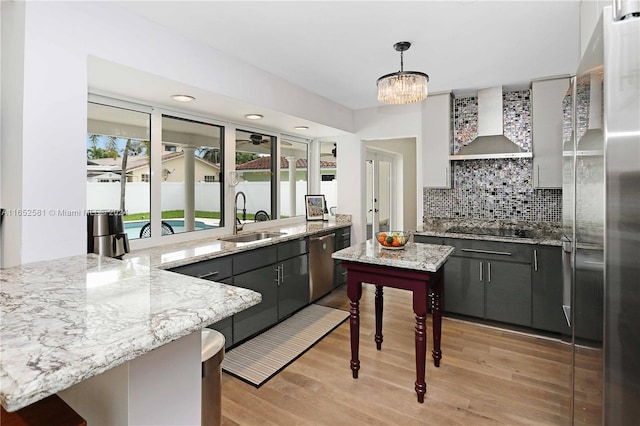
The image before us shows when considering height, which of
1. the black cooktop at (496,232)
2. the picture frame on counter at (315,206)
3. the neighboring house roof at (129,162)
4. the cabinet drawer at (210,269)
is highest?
the neighboring house roof at (129,162)

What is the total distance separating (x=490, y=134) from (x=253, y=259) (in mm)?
2862

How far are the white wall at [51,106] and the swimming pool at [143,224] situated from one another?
97 centimetres

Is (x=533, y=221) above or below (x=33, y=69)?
below

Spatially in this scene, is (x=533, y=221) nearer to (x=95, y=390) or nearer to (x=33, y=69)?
(x=95, y=390)

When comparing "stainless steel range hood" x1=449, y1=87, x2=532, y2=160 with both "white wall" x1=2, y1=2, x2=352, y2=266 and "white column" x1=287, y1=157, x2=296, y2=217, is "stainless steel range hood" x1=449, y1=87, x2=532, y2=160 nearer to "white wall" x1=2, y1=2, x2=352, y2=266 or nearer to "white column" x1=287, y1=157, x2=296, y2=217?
"white column" x1=287, y1=157, x2=296, y2=217

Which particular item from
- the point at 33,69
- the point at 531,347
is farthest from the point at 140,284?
the point at 531,347

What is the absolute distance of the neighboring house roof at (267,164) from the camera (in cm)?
397

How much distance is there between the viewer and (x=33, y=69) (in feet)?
5.41

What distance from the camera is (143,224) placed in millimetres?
2877

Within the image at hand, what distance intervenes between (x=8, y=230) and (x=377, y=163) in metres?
4.81

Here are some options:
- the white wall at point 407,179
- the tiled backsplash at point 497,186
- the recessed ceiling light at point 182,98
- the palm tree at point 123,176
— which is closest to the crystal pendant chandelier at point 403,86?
the recessed ceiling light at point 182,98

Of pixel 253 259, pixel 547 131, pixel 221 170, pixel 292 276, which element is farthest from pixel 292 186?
pixel 547 131

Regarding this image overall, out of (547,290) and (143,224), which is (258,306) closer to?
(143,224)

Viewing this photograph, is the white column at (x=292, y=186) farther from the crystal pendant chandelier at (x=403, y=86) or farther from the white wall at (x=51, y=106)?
the white wall at (x=51, y=106)
